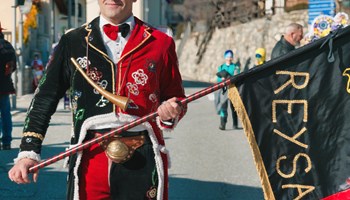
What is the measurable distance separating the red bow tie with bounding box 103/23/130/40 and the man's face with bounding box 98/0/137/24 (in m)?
0.03

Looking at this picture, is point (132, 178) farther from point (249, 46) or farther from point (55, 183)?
point (249, 46)

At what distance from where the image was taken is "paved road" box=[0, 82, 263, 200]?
7.09m

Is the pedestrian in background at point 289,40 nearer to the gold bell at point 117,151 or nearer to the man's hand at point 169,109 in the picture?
the man's hand at point 169,109

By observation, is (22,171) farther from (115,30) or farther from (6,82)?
(6,82)

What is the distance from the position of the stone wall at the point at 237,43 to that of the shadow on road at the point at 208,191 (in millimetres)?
21364

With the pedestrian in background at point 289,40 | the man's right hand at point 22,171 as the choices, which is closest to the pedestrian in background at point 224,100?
the pedestrian in background at point 289,40

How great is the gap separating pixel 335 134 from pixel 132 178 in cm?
106

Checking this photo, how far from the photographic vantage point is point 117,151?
333cm

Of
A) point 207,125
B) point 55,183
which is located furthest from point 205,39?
point 55,183

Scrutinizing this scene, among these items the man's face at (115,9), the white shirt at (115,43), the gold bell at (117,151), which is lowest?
the gold bell at (117,151)

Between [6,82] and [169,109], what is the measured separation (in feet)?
22.3

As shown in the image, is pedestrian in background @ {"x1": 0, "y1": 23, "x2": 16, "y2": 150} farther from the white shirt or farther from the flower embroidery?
the flower embroidery

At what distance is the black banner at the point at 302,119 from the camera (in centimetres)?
359

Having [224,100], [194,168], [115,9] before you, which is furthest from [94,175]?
[224,100]
